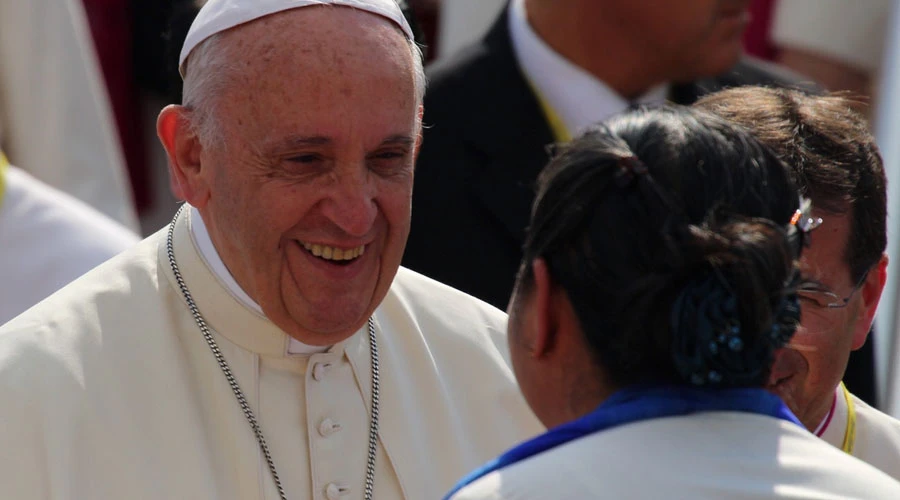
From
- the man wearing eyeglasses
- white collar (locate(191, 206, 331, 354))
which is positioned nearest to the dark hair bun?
the man wearing eyeglasses

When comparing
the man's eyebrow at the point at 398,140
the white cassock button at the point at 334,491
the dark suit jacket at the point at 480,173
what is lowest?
the dark suit jacket at the point at 480,173

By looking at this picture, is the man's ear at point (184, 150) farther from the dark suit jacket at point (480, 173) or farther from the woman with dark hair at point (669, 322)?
the dark suit jacket at point (480, 173)

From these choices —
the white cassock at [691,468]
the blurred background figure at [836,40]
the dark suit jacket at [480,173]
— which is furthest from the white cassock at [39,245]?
the blurred background figure at [836,40]

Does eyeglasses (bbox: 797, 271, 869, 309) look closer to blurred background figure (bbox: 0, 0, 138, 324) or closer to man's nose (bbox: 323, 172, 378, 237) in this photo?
man's nose (bbox: 323, 172, 378, 237)

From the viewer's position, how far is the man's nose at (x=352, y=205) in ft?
9.71

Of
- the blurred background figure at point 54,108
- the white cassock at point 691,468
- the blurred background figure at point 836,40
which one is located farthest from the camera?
the blurred background figure at point 836,40

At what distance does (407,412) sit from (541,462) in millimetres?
1210

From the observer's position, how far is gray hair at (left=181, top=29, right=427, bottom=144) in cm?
298

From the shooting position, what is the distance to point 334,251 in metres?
3.02

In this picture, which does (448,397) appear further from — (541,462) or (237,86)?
(541,462)

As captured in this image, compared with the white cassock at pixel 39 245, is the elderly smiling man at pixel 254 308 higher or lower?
higher

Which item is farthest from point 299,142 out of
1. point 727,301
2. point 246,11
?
point 727,301

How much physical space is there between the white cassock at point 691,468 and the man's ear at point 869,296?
0.97 meters

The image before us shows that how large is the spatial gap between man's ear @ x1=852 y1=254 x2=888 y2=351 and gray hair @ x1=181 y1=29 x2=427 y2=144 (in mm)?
929
